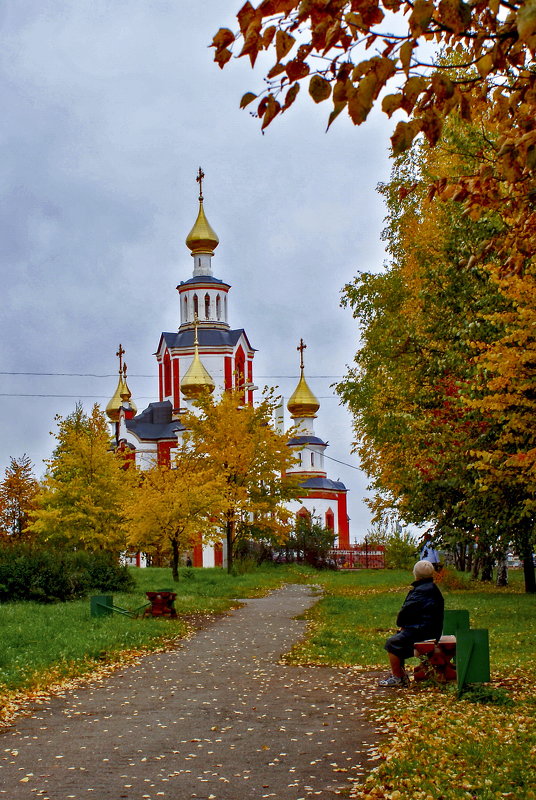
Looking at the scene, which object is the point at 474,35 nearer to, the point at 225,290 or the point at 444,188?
the point at 444,188

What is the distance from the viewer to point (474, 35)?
605 cm

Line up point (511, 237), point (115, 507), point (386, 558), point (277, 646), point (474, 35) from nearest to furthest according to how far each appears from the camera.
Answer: point (474, 35) → point (511, 237) → point (277, 646) → point (115, 507) → point (386, 558)

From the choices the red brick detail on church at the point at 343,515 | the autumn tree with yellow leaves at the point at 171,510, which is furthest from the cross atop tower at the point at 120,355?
the autumn tree with yellow leaves at the point at 171,510

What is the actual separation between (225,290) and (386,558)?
20.4 meters

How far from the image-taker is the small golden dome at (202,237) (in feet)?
210

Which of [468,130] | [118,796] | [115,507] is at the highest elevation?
[468,130]

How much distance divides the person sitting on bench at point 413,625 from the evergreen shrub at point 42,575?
46.0ft

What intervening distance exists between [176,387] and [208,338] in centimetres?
353

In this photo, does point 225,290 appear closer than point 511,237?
No

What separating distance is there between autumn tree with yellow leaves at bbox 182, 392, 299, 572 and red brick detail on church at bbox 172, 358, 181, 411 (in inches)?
910

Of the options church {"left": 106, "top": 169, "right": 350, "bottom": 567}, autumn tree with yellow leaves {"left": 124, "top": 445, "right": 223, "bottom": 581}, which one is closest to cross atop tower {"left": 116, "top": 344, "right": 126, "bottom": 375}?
church {"left": 106, "top": 169, "right": 350, "bottom": 567}

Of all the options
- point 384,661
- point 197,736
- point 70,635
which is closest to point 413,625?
point 384,661

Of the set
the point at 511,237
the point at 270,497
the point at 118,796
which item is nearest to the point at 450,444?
the point at 511,237

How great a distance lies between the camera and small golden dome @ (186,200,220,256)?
63.9m
